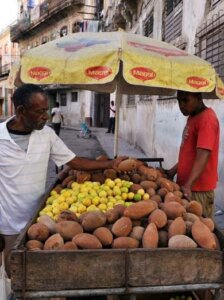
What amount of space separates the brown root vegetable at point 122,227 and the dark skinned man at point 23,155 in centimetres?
87

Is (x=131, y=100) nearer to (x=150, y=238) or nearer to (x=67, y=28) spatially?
(x=150, y=238)

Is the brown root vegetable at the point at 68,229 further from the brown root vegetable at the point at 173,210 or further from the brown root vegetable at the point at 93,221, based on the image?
the brown root vegetable at the point at 173,210

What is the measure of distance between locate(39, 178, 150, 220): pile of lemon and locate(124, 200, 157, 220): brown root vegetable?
356mm

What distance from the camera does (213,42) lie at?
682cm

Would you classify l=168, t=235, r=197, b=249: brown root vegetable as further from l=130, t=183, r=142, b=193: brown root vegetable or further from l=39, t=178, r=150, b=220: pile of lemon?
l=130, t=183, r=142, b=193: brown root vegetable

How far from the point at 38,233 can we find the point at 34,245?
0.12m

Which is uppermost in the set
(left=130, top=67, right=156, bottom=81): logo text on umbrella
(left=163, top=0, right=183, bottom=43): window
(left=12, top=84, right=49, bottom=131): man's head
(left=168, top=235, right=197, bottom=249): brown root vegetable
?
(left=163, top=0, right=183, bottom=43): window

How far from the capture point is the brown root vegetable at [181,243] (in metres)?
2.17

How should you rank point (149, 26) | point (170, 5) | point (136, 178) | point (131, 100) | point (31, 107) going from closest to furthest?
point (31, 107)
point (136, 178)
point (170, 5)
point (149, 26)
point (131, 100)

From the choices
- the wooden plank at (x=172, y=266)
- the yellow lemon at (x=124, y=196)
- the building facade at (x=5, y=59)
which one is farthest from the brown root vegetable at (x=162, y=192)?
the building facade at (x=5, y=59)

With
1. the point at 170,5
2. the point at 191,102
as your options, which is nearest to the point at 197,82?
the point at 191,102

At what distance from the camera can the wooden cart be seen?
2076mm

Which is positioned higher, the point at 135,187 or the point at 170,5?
the point at 170,5

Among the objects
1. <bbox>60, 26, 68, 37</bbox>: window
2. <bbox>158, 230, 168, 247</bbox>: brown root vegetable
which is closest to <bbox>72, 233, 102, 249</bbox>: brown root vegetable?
<bbox>158, 230, 168, 247</bbox>: brown root vegetable
